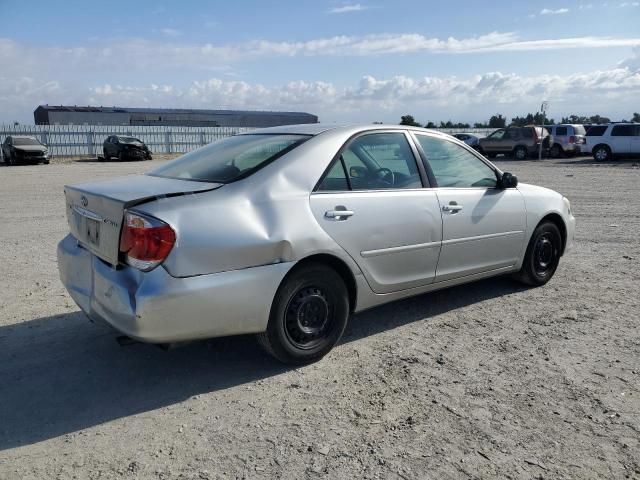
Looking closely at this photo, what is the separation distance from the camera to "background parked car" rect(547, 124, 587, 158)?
1228 inches

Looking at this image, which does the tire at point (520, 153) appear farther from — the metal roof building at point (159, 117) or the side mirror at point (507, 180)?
the metal roof building at point (159, 117)

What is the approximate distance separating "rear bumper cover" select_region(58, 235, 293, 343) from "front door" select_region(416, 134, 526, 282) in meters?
1.68

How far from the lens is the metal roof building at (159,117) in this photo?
56516 mm

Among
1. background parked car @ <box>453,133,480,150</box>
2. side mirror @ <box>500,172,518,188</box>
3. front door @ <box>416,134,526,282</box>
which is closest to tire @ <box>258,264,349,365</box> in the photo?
front door @ <box>416,134,526,282</box>

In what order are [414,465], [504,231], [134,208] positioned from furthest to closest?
[504,231]
[134,208]
[414,465]

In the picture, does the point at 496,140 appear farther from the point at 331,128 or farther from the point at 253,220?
the point at 253,220

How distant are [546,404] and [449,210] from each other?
176 centimetres

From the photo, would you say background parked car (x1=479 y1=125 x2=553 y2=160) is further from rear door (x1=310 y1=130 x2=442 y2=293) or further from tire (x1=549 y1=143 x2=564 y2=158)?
rear door (x1=310 y1=130 x2=442 y2=293)

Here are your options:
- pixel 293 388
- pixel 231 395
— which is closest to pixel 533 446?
pixel 293 388

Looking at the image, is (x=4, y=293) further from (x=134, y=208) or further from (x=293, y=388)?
(x=293, y=388)

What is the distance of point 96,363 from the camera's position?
392 cm

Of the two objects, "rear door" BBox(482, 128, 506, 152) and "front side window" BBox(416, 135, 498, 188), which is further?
"rear door" BBox(482, 128, 506, 152)

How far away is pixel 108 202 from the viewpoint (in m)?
3.39

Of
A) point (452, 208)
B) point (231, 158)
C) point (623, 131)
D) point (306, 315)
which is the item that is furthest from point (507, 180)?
point (623, 131)
